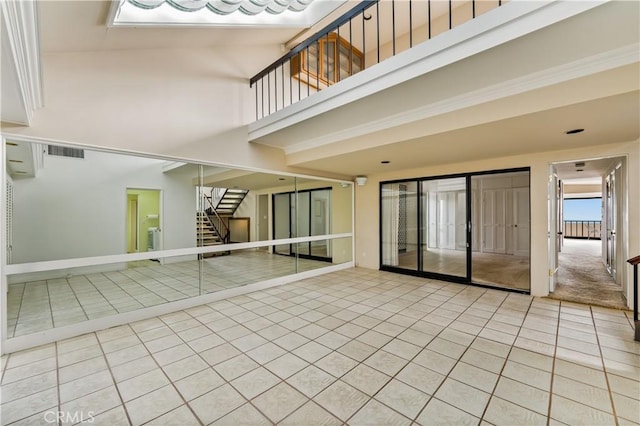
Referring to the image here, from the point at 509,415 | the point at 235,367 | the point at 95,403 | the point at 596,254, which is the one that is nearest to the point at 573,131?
the point at 509,415

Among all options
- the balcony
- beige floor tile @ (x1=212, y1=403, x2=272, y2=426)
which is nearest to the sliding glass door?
the balcony

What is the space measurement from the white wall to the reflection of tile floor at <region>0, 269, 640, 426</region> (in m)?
0.99

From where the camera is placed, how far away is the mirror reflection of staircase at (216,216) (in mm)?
4070

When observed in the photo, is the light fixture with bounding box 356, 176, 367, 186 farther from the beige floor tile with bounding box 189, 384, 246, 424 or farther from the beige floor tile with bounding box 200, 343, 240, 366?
the beige floor tile with bounding box 189, 384, 246, 424

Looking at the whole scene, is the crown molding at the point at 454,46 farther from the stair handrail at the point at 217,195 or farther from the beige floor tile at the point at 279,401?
the beige floor tile at the point at 279,401

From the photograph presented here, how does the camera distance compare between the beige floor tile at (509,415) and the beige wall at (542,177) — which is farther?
the beige wall at (542,177)

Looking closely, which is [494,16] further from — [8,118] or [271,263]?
[271,263]

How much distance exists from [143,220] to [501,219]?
9.04 metres

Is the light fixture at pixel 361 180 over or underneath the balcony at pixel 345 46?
underneath

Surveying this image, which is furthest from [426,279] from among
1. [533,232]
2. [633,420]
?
[633,420]

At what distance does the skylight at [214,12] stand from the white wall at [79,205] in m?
1.53

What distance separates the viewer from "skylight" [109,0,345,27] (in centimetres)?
268

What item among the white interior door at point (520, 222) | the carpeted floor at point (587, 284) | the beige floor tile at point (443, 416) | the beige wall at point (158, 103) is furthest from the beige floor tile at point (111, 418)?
the white interior door at point (520, 222)

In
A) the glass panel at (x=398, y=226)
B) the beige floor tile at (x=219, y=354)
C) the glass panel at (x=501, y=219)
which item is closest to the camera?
the beige floor tile at (x=219, y=354)
